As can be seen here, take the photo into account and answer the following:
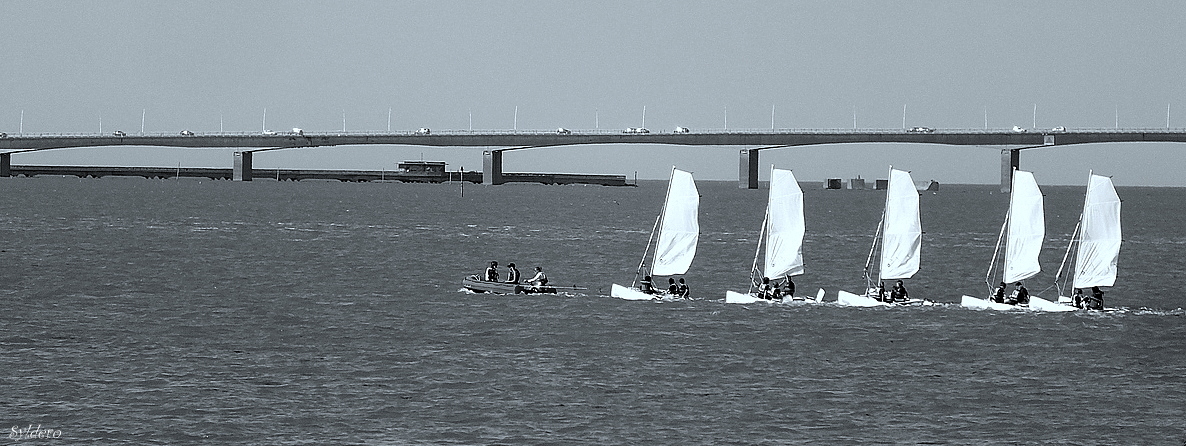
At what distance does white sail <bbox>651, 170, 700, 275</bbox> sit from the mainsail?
483 inches

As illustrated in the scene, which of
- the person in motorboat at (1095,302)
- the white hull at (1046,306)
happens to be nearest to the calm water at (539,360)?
the white hull at (1046,306)

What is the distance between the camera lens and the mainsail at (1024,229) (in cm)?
5728

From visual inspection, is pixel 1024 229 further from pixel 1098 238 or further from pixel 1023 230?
pixel 1098 238

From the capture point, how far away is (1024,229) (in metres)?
58.1

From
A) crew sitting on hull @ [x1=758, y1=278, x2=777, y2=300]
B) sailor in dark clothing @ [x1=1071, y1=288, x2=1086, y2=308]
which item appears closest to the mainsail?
sailor in dark clothing @ [x1=1071, y1=288, x2=1086, y2=308]

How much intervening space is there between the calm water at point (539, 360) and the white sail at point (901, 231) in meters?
3.08

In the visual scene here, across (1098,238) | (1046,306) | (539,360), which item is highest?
(1098,238)

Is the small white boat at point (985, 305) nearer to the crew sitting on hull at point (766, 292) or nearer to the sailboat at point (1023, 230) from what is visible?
the sailboat at point (1023, 230)

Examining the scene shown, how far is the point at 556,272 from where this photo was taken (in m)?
73.9

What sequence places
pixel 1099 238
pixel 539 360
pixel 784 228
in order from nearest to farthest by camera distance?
pixel 539 360 < pixel 1099 238 < pixel 784 228

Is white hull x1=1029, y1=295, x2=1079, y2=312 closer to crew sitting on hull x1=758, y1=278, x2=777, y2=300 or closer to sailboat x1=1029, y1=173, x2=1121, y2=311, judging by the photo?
sailboat x1=1029, y1=173, x2=1121, y2=311

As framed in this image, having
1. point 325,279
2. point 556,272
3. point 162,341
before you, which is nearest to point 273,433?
point 162,341

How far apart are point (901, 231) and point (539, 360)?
911 inches

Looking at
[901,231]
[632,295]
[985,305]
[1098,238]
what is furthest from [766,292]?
[1098,238]
